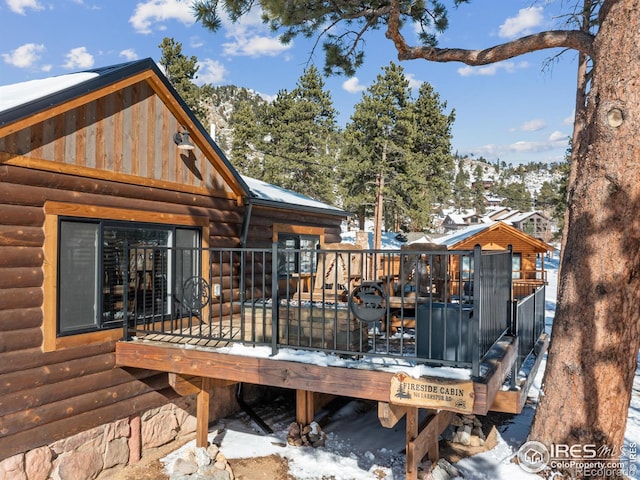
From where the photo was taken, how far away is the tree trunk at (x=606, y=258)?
184 inches

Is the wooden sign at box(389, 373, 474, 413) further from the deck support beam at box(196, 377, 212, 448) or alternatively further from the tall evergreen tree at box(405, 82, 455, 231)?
the tall evergreen tree at box(405, 82, 455, 231)

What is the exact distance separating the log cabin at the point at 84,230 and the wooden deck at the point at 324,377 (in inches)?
26.4

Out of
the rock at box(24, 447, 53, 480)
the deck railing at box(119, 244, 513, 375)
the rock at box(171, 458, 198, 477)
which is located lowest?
the rock at box(171, 458, 198, 477)

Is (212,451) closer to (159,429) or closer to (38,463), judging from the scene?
(159,429)

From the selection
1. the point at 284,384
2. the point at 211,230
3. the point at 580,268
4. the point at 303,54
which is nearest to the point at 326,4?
the point at 303,54

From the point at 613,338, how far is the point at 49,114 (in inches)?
254

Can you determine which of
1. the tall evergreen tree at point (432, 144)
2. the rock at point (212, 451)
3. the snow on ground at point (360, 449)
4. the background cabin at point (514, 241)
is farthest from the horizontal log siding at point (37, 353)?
the tall evergreen tree at point (432, 144)

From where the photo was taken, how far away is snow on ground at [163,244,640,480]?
233 inches

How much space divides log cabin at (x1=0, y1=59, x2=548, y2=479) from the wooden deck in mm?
18

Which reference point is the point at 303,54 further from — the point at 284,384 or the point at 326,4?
the point at 284,384

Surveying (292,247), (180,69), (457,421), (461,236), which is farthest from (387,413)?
(180,69)

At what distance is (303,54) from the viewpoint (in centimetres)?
783

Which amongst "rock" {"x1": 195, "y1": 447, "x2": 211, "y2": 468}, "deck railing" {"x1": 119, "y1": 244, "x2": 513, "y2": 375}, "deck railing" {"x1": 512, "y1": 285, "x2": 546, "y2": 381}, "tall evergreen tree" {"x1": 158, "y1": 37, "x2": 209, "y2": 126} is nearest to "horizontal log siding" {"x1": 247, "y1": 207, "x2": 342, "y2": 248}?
"deck railing" {"x1": 119, "y1": 244, "x2": 513, "y2": 375}

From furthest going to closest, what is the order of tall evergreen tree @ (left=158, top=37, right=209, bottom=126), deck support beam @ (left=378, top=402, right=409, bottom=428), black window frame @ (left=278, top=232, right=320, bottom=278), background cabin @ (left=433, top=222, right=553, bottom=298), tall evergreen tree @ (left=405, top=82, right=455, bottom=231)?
tall evergreen tree @ (left=405, top=82, right=455, bottom=231) < tall evergreen tree @ (left=158, top=37, right=209, bottom=126) < background cabin @ (left=433, top=222, right=553, bottom=298) < black window frame @ (left=278, top=232, right=320, bottom=278) < deck support beam @ (left=378, top=402, right=409, bottom=428)
